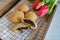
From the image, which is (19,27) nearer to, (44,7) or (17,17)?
(17,17)

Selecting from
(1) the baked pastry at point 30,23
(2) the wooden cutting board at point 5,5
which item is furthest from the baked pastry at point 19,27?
(2) the wooden cutting board at point 5,5

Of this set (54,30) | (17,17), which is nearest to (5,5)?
(17,17)

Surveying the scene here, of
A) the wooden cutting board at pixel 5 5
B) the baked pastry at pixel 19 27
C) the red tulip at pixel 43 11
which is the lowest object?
the baked pastry at pixel 19 27

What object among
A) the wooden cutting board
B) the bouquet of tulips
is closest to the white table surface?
the bouquet of tulips

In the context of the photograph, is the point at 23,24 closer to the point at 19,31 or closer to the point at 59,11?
the point at 19,31

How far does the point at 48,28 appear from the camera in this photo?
54 cm

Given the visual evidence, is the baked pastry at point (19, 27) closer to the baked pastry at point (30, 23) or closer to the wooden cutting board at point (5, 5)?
the baked pastry at point (30, 23)

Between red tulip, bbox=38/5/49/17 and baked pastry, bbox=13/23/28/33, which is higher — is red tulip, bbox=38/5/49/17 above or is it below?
above

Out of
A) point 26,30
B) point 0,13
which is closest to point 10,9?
point 0,13

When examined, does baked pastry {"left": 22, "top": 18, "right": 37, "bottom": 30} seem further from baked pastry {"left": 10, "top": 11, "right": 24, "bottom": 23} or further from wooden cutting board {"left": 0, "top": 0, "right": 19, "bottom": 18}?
wooden cutting board {"left": 0, "top": 0, "right": 19, "bottom": 18}

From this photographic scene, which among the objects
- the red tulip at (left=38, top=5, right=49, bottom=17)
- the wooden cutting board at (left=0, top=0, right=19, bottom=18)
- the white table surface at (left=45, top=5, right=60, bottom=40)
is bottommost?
the white table surface at (left=45, top=5, right=60, bottom=40)

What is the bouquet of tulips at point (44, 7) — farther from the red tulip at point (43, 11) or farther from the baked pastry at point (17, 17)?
the baked pastry at point (17, 17)

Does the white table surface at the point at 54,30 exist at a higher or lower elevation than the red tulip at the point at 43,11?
lower

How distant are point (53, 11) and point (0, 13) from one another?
0.83ft
